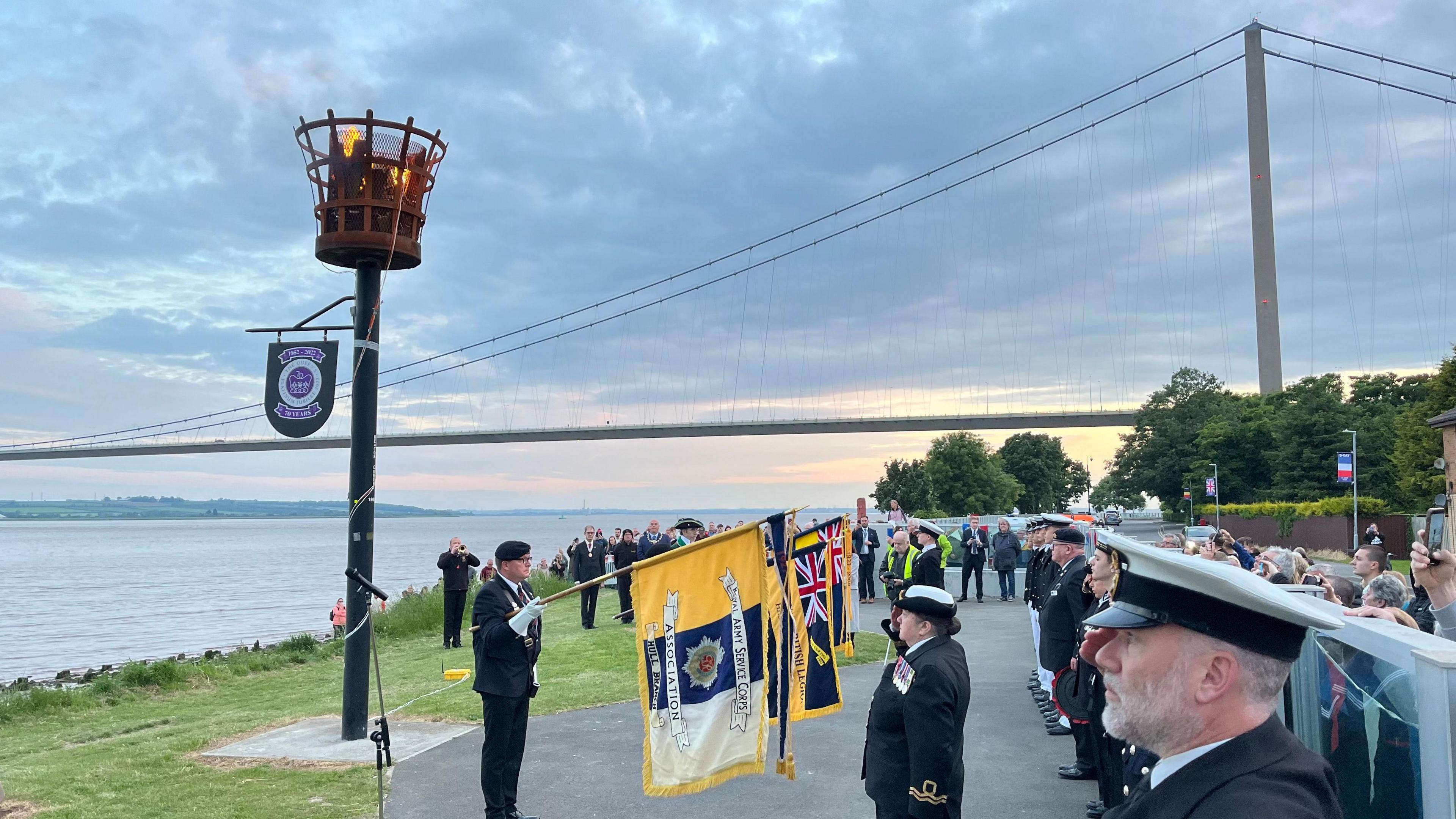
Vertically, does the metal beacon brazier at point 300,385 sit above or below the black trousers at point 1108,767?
above

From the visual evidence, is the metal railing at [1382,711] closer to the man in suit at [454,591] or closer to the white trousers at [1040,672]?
the white trousers at [1040,672]

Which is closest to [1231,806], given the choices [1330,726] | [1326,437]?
[1330,726]

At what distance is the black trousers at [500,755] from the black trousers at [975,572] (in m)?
16.5

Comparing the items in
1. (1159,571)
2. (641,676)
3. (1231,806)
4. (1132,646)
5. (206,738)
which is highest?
(1159,571)

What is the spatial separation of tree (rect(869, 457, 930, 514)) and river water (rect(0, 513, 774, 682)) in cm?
3433

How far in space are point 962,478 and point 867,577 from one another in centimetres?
7804

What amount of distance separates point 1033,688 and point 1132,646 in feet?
32.2

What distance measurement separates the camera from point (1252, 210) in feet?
256

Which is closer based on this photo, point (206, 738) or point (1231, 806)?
point (1231, 806)

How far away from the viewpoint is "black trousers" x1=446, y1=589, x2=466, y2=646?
1597 centimetres

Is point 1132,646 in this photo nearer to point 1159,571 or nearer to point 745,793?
point 1159,571

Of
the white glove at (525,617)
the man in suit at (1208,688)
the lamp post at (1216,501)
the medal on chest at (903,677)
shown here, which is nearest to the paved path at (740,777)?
the white glove at (525,617)

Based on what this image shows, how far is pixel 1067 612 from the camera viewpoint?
6883mm

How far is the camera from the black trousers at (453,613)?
52.4 feet
